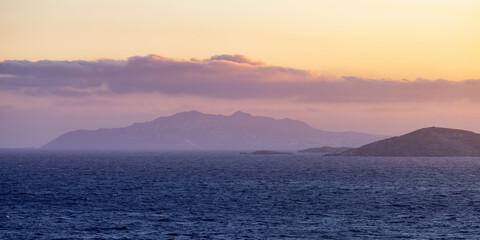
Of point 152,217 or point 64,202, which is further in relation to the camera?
point 64,202

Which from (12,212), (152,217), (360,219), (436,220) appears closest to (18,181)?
(12,212)

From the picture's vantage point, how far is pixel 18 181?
15575 centimetres

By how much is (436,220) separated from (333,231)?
2047 centimetres

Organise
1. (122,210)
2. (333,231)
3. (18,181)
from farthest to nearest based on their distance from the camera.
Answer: (18,181), (122,210), (333,231)

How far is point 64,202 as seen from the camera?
10919 centimetres

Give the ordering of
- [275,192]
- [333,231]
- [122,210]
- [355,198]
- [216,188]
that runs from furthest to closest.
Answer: [216,188] < [275,192] < [355,198] < [122,210] < [333,231]

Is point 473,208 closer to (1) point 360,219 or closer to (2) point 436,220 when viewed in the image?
(2) point 436,220

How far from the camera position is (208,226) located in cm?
8294

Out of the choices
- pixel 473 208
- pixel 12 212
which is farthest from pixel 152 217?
pixel 473 208

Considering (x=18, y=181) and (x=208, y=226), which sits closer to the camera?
(x=208, y=226)

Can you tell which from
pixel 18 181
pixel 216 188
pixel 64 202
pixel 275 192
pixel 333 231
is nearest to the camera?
pixel 333 231

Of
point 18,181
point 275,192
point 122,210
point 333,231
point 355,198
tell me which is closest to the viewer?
point 333,231

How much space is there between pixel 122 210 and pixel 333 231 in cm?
3835

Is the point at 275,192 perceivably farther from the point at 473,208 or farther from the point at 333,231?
the point at 333,231
